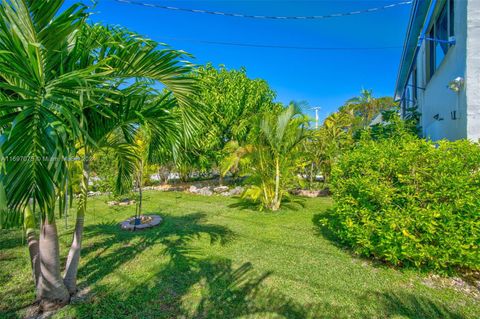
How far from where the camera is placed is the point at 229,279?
10.6 ft

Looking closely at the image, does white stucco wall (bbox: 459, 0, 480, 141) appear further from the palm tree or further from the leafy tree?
the leafy tree

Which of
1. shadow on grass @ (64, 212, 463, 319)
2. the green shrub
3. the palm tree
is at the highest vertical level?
the palm tree

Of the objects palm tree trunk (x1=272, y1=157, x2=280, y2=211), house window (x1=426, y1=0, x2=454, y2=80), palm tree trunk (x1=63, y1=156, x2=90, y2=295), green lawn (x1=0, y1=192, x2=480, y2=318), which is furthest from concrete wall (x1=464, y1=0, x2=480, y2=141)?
palm tree trunk (x1=63, y1=156, x2=90, y2=295)

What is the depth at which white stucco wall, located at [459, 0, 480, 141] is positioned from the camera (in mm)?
3918

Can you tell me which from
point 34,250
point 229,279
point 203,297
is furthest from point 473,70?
point 34,250

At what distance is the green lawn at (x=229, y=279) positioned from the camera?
Answer: 2.60 metres

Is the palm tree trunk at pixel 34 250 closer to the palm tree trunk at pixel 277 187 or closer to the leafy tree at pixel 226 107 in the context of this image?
the palm tree trunk at pixel 277 187

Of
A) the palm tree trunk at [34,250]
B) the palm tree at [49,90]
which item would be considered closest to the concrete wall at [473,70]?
the palm tree at [49,90]

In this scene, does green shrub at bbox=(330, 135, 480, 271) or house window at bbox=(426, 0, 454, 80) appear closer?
green shrub at bbox=(330, 135, 480, 271)

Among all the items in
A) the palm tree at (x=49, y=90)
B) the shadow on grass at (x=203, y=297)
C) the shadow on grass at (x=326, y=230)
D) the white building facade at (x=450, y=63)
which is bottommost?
the shadow on grass at (x=203, y=297)

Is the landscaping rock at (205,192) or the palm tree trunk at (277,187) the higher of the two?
the palm tree trunk at (277,187)

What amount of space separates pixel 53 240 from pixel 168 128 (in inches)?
62.6

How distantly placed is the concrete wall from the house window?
760mm

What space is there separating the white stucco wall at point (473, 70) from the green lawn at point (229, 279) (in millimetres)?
2468
